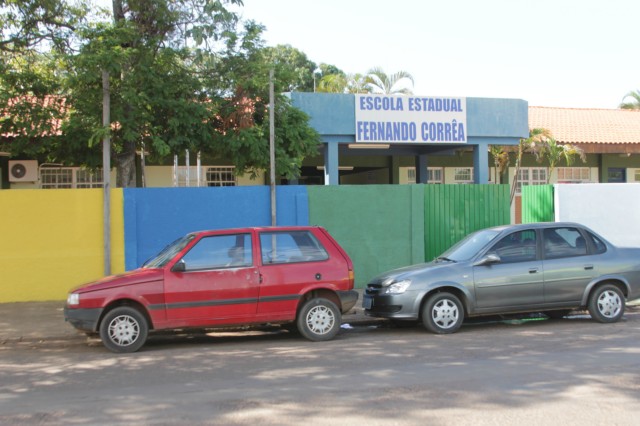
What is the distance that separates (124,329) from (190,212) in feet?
16.6

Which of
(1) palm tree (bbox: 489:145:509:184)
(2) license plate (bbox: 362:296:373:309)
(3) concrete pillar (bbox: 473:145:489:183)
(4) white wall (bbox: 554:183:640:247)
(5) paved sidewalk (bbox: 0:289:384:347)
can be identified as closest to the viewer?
(5) paved sidewalk (bbox: 0:289:384:347)

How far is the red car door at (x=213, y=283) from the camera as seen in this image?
8.33m

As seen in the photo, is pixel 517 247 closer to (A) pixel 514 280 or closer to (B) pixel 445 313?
(A) pixel 514 280

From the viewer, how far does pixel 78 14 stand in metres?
13.0

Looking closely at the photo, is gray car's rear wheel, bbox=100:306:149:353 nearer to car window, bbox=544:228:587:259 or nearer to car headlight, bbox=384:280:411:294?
car headlight, bbox=384:280:411:294

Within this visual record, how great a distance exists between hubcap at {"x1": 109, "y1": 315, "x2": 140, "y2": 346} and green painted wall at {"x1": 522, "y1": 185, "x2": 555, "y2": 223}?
10871 mm

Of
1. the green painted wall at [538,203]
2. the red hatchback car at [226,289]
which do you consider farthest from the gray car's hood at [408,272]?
the green painted wall at [538,203]

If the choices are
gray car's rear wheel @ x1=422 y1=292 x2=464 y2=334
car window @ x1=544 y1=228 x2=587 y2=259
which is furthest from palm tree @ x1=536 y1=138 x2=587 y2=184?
gray car's rear wheel @ x1=422 y1=292 x2=464 y2=334

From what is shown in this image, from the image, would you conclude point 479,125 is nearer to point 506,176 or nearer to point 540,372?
point 506,176

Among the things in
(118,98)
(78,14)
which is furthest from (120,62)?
(78,14)

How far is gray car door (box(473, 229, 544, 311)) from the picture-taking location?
920 centimetres

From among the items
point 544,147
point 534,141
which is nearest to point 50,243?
point 534,141

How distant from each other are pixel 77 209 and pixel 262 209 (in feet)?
12.3

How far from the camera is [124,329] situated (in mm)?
8242
